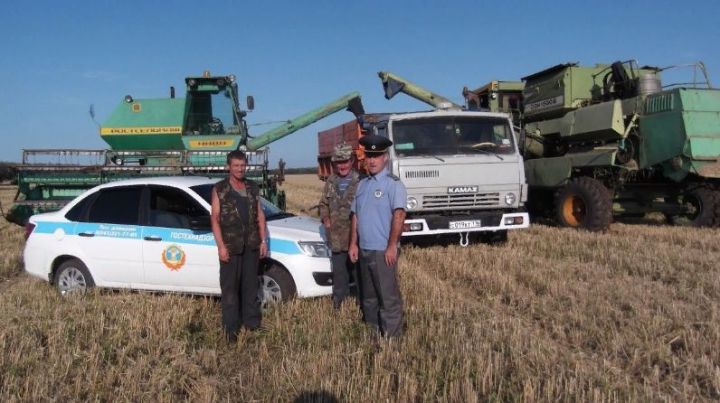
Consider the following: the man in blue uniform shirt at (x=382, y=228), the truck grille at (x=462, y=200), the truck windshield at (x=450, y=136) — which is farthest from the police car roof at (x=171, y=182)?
the truck grille at (x=462, y=200)

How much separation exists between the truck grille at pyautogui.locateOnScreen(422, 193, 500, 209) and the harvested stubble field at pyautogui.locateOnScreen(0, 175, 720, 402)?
2.00 metres

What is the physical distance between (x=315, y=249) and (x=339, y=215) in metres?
0.43

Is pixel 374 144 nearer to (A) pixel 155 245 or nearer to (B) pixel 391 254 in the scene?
(B) pixel 391 254

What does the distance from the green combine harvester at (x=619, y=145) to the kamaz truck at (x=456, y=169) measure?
94 cm

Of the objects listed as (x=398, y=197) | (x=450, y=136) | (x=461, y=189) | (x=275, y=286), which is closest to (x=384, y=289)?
(x=398, y=197)

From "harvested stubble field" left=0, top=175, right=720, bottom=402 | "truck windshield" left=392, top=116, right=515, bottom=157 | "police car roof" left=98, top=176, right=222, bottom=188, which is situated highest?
"truck windshield" left=392, top=116, right=515, bottom=157

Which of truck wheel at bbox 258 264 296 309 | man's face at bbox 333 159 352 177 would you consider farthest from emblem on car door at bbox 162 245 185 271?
man's face at bbox 333 159 352 177

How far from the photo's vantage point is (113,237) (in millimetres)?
6012

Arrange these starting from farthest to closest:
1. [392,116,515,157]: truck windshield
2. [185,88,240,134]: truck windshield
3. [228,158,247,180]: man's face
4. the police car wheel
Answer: [185,88,240,134]: truck windshield, [392,116,515,157]: truck windshield, the police car wheel, [228,158,247,180]: man's face

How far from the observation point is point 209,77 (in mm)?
12031

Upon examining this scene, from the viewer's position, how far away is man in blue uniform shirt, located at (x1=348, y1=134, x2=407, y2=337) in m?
4.42

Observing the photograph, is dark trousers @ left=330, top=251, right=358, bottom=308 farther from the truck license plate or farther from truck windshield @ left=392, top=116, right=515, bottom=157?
truck windshield @ left=392, top=116, right=515, bottom=157

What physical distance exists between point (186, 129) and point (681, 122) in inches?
388

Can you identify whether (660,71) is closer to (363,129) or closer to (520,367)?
(363,129)
